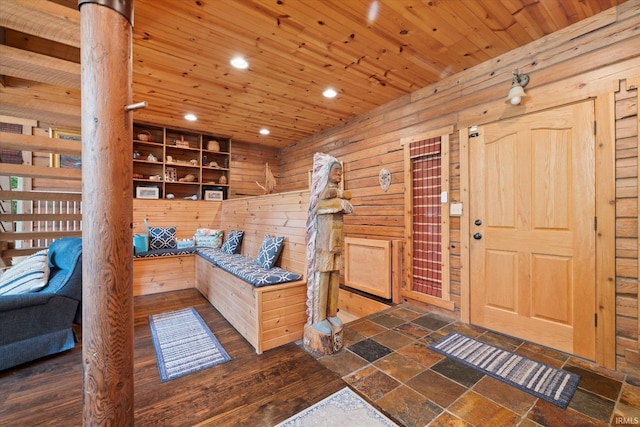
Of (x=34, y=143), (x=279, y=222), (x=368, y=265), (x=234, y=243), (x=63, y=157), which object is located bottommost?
(x=368, y=265)

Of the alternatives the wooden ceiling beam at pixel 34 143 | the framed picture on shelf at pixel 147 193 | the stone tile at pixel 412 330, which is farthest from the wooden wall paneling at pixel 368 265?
the framed picture on shelf at pixel 147 193

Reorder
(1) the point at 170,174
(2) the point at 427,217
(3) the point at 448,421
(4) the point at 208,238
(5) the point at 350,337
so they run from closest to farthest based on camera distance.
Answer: (3) the point at 448,421
(5) the point at 350,337
(2) the point at 427,217
(4) the point at 208,238
(1) the point at 170,174

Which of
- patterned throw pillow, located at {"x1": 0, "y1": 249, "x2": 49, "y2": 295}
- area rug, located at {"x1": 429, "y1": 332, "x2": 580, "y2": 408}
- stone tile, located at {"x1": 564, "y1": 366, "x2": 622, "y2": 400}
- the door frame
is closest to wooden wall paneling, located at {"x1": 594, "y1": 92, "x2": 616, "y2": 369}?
Result: the door frame

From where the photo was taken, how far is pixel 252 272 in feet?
7.98

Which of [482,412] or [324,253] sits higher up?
[324,253]

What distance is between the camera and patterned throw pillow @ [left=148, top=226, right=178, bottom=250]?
3.94 m

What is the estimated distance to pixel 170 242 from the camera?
407 centimetres

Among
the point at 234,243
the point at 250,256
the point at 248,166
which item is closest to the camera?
the point at 250,256

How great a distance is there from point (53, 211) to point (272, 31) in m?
4.09

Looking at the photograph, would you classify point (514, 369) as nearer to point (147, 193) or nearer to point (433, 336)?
point (433, 336)

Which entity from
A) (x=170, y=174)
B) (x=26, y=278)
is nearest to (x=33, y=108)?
(x=26, y=278)

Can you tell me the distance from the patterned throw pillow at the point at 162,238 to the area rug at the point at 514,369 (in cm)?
384

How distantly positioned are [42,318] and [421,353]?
2.93m

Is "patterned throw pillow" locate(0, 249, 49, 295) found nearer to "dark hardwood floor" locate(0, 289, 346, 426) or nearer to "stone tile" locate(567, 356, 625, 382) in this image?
"dark hardwood floor" locate(0, 289, 346, 426)
